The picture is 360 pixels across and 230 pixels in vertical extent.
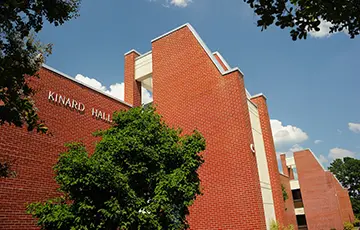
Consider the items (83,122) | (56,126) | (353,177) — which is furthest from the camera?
(353,177)

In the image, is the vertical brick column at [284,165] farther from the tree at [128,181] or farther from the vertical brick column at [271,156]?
the tree at [128,181]

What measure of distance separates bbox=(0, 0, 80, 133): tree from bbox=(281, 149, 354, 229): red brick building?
3734cm

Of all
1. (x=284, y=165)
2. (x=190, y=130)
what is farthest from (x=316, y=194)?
(x=190, y=130)

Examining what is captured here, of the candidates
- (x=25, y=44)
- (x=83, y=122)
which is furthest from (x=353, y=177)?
(x=25, y=44)

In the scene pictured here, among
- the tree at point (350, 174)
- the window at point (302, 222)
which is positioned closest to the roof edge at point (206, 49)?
the window at point (302, 222)

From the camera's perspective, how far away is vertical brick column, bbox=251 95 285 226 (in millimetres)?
14133

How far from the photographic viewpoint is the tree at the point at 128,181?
7.39 m

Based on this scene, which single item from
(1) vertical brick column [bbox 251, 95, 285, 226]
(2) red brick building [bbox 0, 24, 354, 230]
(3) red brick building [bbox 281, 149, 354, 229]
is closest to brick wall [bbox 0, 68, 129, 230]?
(2) red brick building [bbox 0, 24, 354, 230]

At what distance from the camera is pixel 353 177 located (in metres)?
63.2

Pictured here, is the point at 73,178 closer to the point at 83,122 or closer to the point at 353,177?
the point at 83,122

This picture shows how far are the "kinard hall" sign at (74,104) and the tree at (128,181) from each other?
3.37 meters

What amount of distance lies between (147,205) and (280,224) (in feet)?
27.7

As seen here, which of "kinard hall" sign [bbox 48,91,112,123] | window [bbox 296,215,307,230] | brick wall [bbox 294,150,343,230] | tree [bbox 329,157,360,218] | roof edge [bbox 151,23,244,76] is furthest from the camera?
tree [bbox 329,157,360,218]

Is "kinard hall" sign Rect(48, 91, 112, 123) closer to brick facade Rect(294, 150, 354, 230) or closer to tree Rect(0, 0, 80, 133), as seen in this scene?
tree Rect(0, 0, 80, 133)
